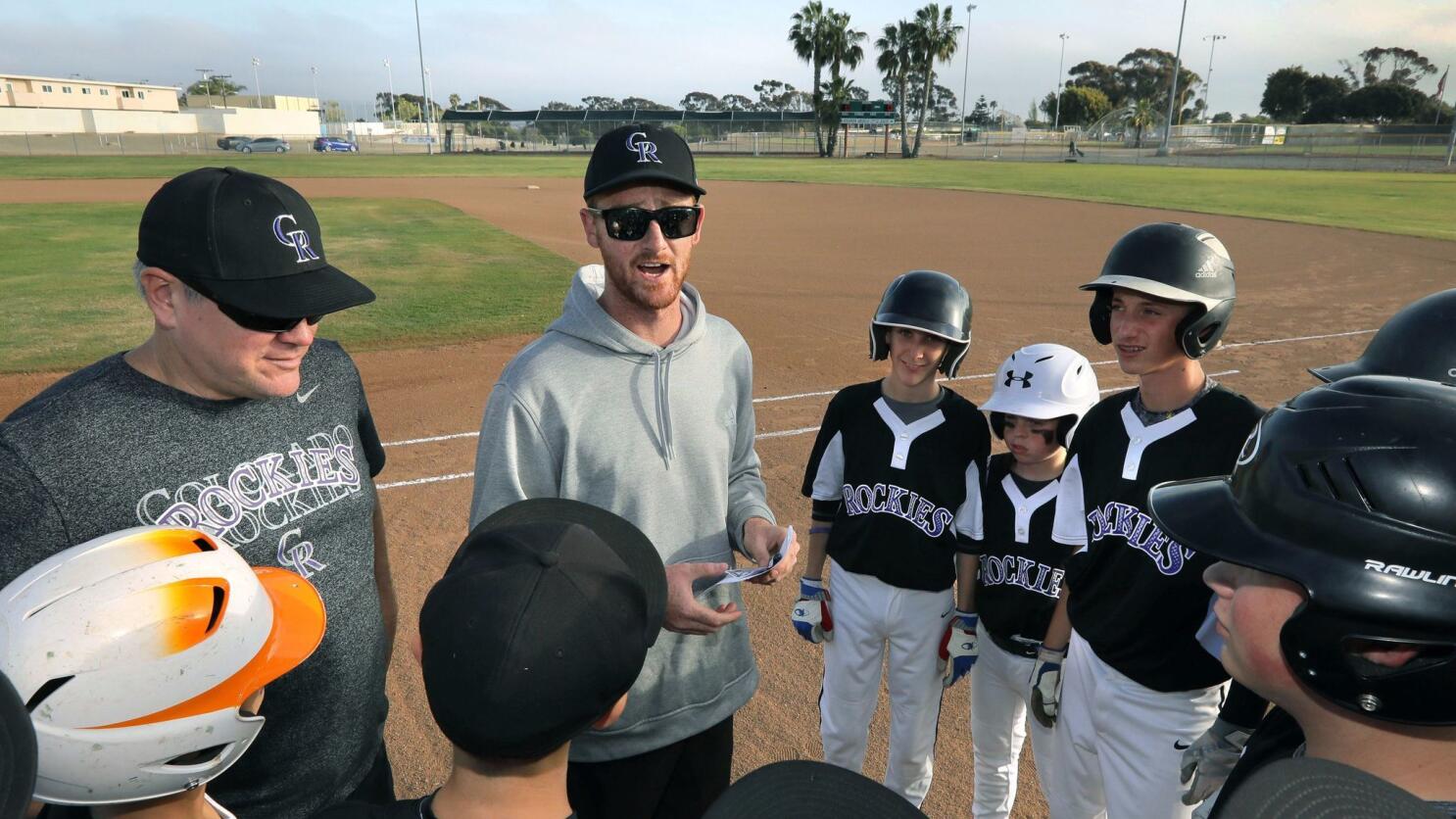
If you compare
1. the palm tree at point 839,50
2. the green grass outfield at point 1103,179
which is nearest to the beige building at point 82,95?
the green grass outfield at point 1103,179

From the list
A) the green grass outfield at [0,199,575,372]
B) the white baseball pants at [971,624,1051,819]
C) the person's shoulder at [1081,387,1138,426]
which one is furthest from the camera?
the green grass outfield at [0,199,575,372]

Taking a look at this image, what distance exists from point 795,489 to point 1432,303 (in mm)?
4813

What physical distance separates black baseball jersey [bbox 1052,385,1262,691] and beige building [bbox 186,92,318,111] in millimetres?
154623

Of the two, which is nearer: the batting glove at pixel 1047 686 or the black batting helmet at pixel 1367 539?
the black batting helmet at pixel 1367 539

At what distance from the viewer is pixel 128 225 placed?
23.2m

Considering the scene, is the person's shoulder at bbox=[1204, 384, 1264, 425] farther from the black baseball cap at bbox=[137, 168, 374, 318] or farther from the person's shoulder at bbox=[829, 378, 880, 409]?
the black baseball cap at bbox=[137, 168, 374, 318]

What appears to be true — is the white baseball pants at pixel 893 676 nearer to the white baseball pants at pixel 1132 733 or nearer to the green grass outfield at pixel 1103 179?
the white baseball pants at pixel 1132 733

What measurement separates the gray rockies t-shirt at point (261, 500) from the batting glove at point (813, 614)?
2.10 meters

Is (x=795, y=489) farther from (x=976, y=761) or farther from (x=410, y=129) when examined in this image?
(x=410, y=129)

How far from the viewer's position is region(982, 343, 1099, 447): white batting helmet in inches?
159

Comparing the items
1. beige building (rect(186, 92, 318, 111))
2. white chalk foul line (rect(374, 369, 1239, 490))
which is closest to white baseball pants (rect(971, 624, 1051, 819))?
white chalk foul line (rect(374, 369, 1239, 490))

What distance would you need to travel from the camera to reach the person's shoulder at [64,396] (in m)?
2.25

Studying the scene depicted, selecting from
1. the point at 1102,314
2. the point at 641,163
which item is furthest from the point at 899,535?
the point at 641,163

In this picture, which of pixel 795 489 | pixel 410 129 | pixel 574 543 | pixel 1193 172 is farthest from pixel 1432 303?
pixel 410 129
